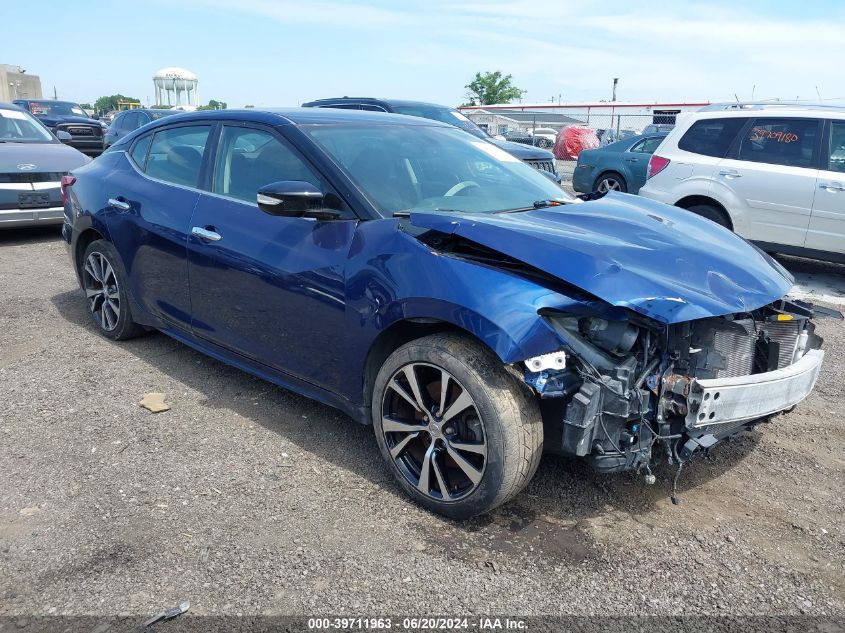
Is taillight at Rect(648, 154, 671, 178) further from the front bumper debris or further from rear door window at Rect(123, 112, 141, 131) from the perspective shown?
rear door window at Rect(123, 112, 141, 131)

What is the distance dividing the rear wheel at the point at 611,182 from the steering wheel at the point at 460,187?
29.9 feet

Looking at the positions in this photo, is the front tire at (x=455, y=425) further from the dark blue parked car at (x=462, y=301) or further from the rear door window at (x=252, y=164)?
the rear door window at (x=252, y=164)

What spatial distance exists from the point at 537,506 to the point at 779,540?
1.01m

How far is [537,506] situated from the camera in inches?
122

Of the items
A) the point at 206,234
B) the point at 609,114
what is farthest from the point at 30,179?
the point at 609,114

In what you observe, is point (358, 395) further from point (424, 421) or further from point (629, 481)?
point (629, 481)

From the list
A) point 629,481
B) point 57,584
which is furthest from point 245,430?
point 629,481

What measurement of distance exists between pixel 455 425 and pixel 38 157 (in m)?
7.82

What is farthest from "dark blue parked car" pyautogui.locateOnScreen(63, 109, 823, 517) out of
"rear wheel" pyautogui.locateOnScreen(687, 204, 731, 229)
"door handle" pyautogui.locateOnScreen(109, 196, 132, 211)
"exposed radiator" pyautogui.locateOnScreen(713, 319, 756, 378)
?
"rear wheel" pyautogui.locateOnScreen(687, 204, 731, 229)

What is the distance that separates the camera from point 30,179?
27.3 feet

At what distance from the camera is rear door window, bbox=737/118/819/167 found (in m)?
7.29

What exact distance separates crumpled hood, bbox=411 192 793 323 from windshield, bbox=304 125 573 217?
326 millimetres

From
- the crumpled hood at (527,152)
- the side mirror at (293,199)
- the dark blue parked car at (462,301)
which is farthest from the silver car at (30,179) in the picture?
the crumpled hood at (527,152)

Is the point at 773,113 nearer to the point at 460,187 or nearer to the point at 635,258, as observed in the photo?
the point at 460,187
